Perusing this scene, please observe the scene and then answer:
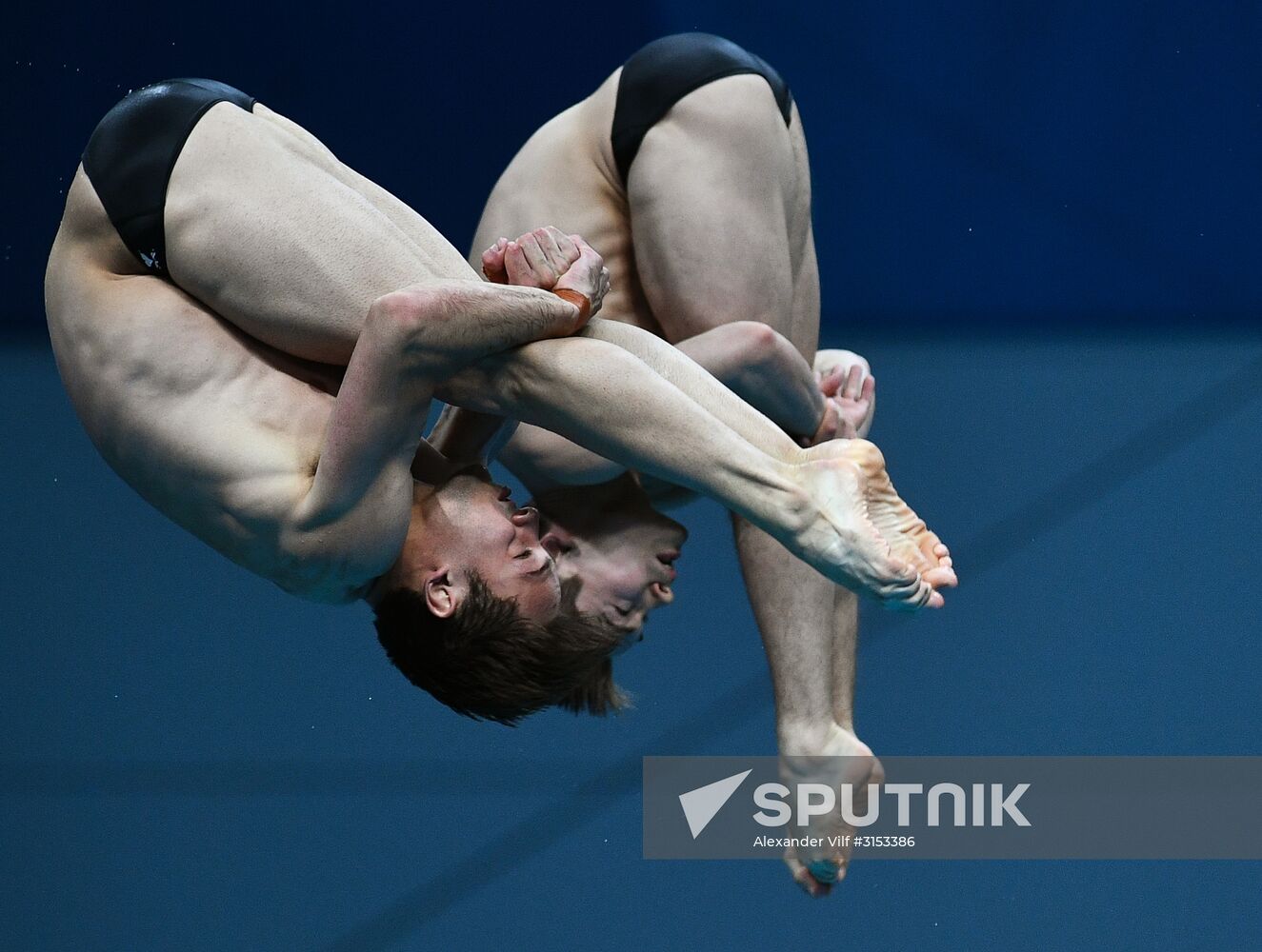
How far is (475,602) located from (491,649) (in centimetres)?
8

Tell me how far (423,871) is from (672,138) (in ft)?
6.57

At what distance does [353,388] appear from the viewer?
7.39ft

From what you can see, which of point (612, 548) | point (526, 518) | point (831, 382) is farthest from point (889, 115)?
point (526, 518)

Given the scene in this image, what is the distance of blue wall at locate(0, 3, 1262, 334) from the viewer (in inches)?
182

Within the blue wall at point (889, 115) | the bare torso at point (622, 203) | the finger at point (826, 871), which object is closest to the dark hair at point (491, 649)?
the bare torso at point (622, 203)

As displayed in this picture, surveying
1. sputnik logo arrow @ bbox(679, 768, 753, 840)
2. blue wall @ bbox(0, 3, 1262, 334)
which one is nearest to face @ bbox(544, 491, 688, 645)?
sputnik logo arrow @ bbox(679, 768, 753, 840)

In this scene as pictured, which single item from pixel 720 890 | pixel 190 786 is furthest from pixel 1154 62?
pixel 190 786

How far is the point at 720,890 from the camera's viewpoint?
14.0 ft

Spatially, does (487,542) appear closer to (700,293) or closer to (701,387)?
(701,387)

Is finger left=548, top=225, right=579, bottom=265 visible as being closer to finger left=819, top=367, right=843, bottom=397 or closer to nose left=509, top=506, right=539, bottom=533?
nose left=509, top=506, right=539, bottom=533

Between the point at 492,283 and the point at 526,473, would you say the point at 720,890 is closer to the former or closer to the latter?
the point at 526,473

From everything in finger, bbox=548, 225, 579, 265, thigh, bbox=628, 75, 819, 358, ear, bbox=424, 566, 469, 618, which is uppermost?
thigh, bbox=628, 75, 819, 358

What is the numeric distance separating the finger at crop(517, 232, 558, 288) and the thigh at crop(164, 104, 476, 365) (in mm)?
121

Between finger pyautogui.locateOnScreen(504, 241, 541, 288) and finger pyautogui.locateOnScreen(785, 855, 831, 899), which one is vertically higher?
finger pyautogui.locateOnScreen(504, 241, 541, 288)
